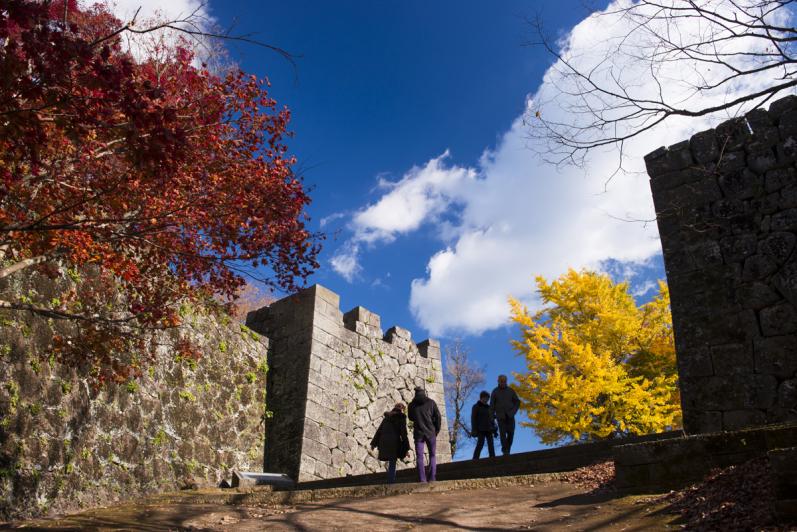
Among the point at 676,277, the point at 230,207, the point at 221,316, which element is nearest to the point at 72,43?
the point at 230,207

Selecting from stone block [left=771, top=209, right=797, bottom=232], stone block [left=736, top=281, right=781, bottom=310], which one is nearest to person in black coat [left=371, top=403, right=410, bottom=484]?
stone block [left=736, top=281, right=781, bottom=310]

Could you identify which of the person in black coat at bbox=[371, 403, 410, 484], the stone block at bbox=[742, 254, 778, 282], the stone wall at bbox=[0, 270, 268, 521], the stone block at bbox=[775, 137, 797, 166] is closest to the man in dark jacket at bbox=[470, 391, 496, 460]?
the person in black coat at bbox=[371, 403, 410, 484]

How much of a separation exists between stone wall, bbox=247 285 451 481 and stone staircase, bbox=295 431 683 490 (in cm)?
165

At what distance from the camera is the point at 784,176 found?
293 inches

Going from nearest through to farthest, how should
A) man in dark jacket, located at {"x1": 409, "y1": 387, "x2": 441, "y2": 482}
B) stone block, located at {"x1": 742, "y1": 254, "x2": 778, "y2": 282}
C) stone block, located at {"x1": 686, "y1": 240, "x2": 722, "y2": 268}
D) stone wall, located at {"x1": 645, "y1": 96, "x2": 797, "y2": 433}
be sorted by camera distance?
stone wall, located at {"x1": 645, "y1": 96, "x2": 797, "y2": 433}, stone block, located at {"x1": 742, "y1": 254, "x2": 778, "y2": 282}, stone block, located at {"x1": 686, "y1": 240, "x2": 722, "y2": 268}, man in dark jacket, located at {"x1": 409, "y1": 387, "x2": 441, "y2": 482}

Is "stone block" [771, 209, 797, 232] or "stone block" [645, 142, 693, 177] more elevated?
"stone block" [645, 142, 693, 177]

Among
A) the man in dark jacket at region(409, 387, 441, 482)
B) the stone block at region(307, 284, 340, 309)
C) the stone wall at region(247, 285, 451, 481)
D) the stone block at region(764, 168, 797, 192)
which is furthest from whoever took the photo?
the stone block at region(307, 284, 340, 309)

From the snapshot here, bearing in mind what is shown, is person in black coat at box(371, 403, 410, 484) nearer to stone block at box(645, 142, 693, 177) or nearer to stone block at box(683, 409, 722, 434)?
stone block at box(683, 409, 722, 434)

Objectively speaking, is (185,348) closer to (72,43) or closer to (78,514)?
(78,514)

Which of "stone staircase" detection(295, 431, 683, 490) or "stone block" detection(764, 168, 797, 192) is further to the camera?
"stone staircase" detection(295, 431, 683, 490)

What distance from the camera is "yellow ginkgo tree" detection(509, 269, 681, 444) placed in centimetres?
1571

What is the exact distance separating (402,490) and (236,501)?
227 cm

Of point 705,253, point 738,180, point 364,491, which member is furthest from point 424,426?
point 738,180

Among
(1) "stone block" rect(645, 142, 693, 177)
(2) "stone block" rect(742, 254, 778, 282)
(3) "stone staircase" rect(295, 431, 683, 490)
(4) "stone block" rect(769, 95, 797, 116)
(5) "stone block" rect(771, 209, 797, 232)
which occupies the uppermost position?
(4) "stone block" rect(769, 95, 797, 116)
